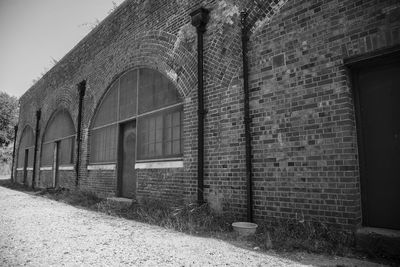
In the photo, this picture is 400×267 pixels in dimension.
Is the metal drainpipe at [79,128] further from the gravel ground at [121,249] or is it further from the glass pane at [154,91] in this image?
the gravel ground at [121,249]

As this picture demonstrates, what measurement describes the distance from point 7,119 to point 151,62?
35.3m

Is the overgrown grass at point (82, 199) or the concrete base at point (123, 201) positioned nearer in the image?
the concrete base at point (123, 201)

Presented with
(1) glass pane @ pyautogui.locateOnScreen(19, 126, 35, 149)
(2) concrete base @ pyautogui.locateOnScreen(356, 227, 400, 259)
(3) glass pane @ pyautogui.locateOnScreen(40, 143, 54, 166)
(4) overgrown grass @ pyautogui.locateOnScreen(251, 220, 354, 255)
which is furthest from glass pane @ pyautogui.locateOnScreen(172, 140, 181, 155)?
(1) glass pane @ pyautogui.locateOnScreen(19, 126, 35, 149)

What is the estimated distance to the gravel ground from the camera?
10.6 ft

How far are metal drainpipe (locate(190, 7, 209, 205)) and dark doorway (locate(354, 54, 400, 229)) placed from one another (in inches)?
112

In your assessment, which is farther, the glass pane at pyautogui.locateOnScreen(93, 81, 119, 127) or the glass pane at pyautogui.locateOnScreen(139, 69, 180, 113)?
the glass pane at pyautogui.locateOnScreen(93, 81, 119, 127)

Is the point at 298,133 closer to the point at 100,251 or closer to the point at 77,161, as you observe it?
the point at 100,251

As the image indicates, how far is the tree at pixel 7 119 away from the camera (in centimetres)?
3519

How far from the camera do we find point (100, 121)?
34.4 feet

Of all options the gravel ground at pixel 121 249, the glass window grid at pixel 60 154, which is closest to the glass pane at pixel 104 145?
the glass window grid at pixel 60 154

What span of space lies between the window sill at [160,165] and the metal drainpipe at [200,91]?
808 millimetres

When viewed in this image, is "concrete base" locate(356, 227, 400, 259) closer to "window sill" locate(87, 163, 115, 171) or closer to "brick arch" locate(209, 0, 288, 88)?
"brick arch" locate(209, 0, 288, 88)

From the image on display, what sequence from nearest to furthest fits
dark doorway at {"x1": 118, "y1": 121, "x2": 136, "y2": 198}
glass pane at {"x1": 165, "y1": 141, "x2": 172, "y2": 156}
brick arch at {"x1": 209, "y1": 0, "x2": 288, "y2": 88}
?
brick arch at {"x1": 209, "y1": 0, "x2": 288, "y2": 88} → glass pane at {"x1": 165, "y1": 141, "x2": 172, "y2": 156} → dark doorway at {"x1": 118, "y1": 121, "x2": 136, "y2": 198}

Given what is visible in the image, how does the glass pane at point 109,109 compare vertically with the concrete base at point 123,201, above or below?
above
